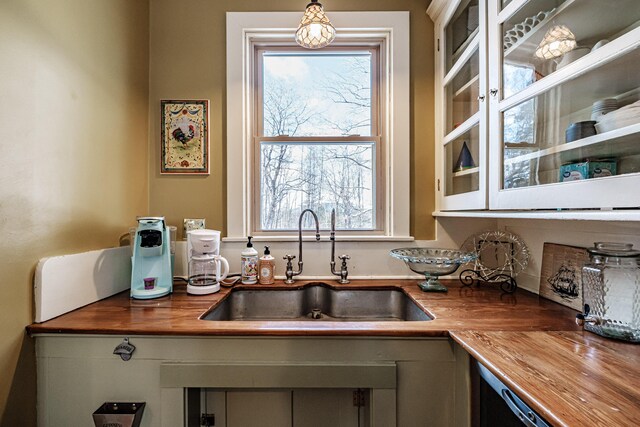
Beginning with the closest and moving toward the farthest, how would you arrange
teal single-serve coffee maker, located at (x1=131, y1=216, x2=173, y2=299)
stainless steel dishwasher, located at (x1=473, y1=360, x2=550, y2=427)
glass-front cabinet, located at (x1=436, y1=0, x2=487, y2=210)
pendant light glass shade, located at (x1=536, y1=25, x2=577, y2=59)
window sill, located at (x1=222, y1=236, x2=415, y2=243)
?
stainless steel dishwasher, located at (x1=473, y1=360, x2=550, y2=427)
pendant light glass shade, located at (x1=536, y1=25, x2=577, y2=59)
glass-front cabinet, located at (x1=436, y1=0, x2=487, y2=210)
teal single-serve coffee maker, located at (x1=131, y1=216, x2=173, y2=299)
window sill, located at (x1=222, y1=236, x2=415, y2=243)

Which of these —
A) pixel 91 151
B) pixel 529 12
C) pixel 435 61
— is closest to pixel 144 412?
pixel 91 151

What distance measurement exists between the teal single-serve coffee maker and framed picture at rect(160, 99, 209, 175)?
1.37 feet

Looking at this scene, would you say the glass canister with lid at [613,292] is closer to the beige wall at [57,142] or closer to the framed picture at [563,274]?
the framed picture at [563,274]

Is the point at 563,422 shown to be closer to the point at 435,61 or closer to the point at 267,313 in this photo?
the point at 267,313

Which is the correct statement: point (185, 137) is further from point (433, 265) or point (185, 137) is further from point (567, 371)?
point (567, 371)

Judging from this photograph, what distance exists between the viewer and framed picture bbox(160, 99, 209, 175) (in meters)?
1.63

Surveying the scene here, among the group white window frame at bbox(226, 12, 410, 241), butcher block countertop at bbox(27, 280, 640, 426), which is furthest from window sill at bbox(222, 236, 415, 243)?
butcher block countertop at bbox(27, 280, 640, 426)

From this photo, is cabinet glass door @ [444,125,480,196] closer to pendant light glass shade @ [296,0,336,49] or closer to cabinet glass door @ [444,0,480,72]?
cabinet glass door @ [444,0,480,72]

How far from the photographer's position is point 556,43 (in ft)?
2.84

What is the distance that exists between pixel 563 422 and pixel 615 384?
0.24m

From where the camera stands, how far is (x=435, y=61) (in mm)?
1625

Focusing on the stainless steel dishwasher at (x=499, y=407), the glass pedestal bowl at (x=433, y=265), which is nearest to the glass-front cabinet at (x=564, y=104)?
the glass pedestal bowl at (x=433, y=265)

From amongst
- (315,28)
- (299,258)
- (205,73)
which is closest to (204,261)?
(299,258)

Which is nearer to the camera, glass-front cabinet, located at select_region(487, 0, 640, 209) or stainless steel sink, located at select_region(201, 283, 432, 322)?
glass-front cabinet, located at select_region(487, 0, 640, 209)
